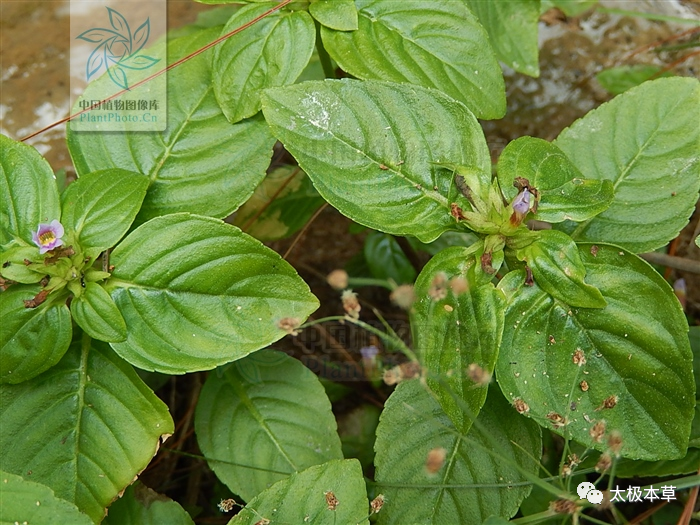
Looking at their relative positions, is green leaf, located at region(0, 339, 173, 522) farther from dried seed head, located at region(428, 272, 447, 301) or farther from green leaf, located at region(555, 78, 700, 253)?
green leaf, located at region(555, 78, 700, 253)

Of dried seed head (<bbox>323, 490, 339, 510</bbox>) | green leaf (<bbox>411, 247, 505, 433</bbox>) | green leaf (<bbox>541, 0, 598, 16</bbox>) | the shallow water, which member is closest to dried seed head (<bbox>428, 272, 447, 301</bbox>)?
green leaf (<bbox>411, 247, 505, 433</bbox>)

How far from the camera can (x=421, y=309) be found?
1.10 metres

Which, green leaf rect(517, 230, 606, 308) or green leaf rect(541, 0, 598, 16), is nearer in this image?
green leaf rect(517, 230, 606, 308)

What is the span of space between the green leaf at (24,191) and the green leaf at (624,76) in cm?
152

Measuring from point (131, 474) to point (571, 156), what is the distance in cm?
105

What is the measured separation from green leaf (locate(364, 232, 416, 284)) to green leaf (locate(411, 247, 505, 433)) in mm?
660

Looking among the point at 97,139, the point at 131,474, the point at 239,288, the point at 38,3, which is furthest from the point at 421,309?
the point at 38,3

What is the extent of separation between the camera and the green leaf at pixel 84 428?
117 centimetres

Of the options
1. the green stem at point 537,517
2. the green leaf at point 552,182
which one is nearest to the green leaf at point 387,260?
the green leaf at point 552,182

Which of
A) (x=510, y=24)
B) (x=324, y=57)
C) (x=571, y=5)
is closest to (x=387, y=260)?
(x=324, y=57)

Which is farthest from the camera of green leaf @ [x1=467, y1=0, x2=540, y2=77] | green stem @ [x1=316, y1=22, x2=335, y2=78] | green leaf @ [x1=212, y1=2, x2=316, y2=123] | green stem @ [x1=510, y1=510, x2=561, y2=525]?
green leaf @ [x1=467, y1=0, x2=540, y2=77]

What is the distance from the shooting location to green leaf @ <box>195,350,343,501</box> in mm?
1353

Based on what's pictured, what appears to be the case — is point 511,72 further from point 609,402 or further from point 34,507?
point 34,507

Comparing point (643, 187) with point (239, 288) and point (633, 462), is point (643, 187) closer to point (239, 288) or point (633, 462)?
point (633, 462)
